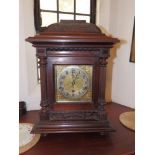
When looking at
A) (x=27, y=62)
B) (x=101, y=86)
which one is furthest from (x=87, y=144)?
(x=27, y=62)

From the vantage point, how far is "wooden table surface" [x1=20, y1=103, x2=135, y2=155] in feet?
2.33

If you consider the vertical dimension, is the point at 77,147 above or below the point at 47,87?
below

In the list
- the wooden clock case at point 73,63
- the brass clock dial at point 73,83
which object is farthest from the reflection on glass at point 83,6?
the brass clock dial at point 73,83

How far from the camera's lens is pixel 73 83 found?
0.81 m

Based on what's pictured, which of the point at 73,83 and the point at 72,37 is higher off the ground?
the point at 72,37

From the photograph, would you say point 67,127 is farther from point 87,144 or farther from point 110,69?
point 110,69

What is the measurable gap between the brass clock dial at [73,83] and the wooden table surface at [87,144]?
17 cm

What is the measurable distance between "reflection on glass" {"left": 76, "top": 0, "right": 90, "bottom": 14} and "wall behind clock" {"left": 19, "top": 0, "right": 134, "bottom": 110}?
0.08 m

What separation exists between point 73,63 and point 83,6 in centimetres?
64
